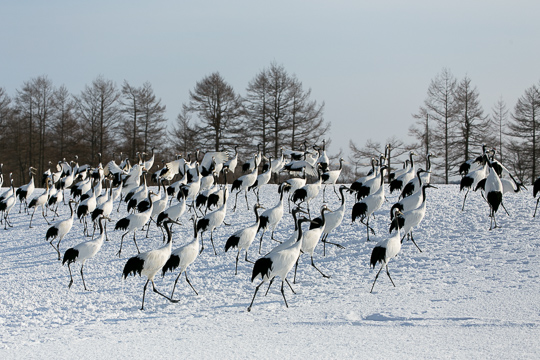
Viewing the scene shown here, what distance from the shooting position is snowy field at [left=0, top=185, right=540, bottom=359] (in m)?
5.92

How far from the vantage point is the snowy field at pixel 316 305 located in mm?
5918

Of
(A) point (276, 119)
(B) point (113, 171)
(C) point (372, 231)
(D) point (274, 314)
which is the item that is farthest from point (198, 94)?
(D) point (274, 314)

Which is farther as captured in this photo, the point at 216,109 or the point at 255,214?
the point at 216,109

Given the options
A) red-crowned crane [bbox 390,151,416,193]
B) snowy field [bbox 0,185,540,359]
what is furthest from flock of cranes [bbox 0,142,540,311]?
snowy field [bbox 0,185,540,359]

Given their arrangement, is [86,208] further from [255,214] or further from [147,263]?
[147,263]

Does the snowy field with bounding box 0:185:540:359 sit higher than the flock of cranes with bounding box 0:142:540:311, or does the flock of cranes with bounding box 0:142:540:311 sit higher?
the flock of cranes with bounding box 0:142:540:311

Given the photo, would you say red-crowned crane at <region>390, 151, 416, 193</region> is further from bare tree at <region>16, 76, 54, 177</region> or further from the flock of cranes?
bare tree at <region>16, 76, 54, 177</region>

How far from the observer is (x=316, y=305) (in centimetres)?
788

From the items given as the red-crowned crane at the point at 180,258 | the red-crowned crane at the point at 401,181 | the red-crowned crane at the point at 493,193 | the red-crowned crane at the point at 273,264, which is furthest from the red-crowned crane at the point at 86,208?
the red-crowned crane at the point at 493,193

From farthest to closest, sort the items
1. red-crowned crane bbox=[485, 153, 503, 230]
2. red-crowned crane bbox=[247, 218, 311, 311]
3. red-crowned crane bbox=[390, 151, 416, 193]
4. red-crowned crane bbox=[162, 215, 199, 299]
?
red-crowned crane bbox=[390, 151, 416, 193], red-crowned crane bbox=[485, 153, 503, 230], red-crowned crane bbox=[162, 215, 199, 299], red-crowned crane bbox=[247, 218, 311, 311]

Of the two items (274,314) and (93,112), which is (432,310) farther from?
(93,112)

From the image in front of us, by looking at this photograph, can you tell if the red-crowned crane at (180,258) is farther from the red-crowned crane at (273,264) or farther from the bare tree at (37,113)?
the bare tree at (37,113)

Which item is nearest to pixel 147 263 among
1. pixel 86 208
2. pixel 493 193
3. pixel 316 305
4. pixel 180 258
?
pixel 180 258

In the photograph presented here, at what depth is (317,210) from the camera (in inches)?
614
